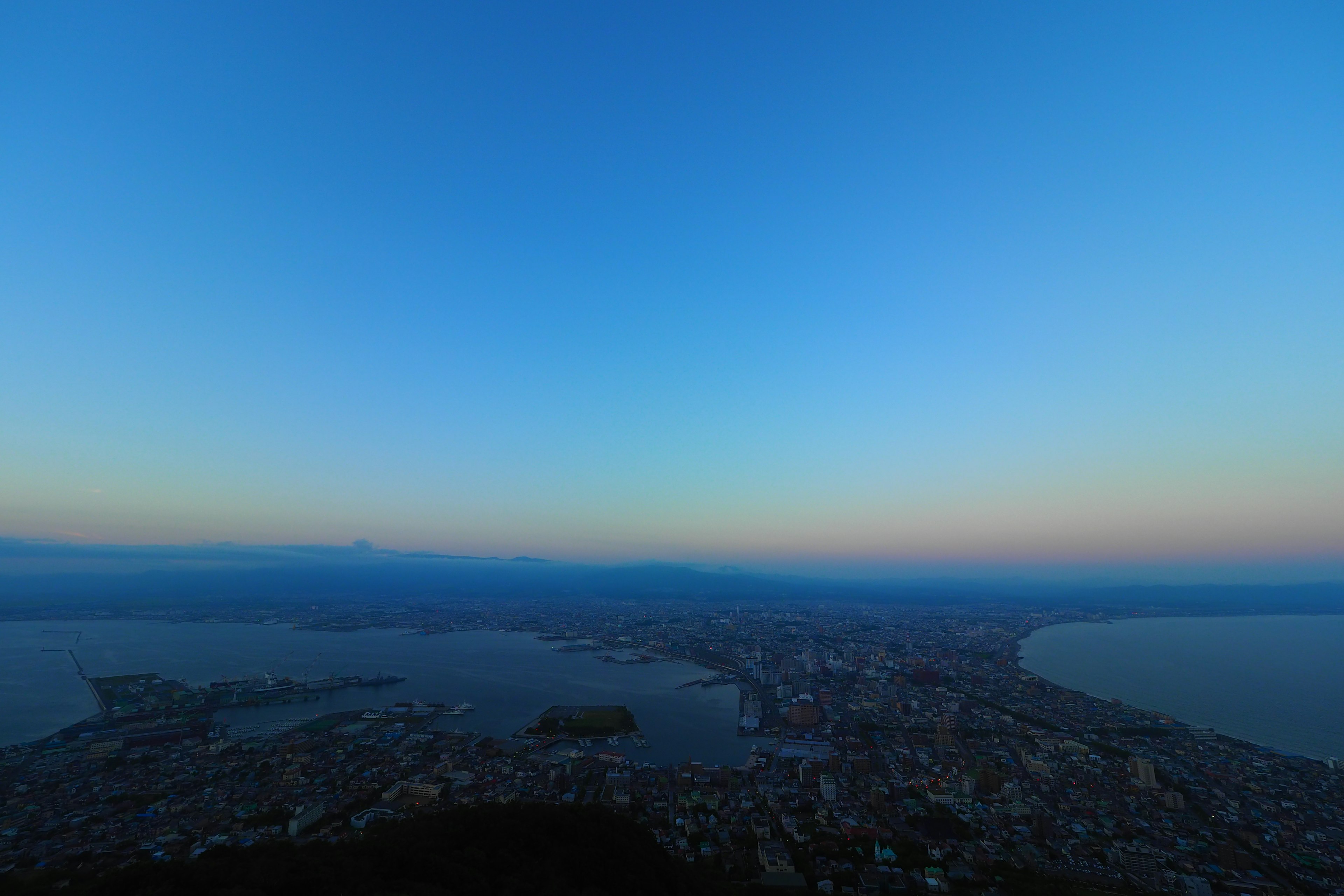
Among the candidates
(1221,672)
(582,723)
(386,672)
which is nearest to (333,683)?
(386,672)

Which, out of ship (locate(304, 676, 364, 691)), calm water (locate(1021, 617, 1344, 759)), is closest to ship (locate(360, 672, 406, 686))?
ship (locate(304, 676, 364, 691))

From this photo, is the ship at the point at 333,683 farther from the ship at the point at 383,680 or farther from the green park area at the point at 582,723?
the green park area at the point at 582,723

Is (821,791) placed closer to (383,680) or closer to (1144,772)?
(1144,772)

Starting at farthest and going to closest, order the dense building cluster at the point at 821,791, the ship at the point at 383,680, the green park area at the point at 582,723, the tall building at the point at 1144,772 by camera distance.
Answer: the ship at the point at 383,680 < the green park area at the point at 582,723 < the tall building at the point at 1144,772 < the dense building cluster at the point at 821,791

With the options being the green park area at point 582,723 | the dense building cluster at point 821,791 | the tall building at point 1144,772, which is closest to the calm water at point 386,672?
the green park area at point 582,723

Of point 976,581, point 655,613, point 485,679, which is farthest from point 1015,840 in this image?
point 976,581

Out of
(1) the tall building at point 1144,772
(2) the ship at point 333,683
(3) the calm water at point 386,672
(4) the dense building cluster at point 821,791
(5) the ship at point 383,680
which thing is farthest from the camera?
(5) the ship at point 383,680

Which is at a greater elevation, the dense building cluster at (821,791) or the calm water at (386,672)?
the dense building cluster at (821,791)
